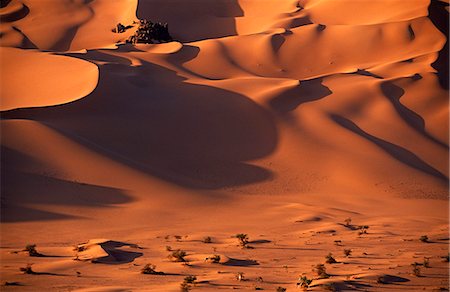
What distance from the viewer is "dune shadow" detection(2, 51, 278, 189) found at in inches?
558

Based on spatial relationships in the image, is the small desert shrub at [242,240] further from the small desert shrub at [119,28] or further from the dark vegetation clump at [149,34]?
the small desert shrub at [119,28]

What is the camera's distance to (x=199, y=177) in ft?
45.7

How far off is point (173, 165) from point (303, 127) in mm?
4674

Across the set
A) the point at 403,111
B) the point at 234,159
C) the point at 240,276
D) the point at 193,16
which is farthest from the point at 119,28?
the point at 240,276

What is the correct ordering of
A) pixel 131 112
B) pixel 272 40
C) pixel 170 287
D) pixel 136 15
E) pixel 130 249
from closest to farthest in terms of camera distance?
pixel 170 287 → pixel 130 249 → pixel 131 112 → pixel 272 40 → pixel 136 15

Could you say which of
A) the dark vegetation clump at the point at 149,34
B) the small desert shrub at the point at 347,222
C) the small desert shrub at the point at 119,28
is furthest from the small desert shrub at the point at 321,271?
the small desert shrub at the point at 119,28

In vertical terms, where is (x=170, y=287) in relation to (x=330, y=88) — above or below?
below

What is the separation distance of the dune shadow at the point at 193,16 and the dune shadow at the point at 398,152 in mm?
13785

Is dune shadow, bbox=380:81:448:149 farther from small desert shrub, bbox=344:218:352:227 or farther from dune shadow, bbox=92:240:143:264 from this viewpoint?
dune shadow, bbox=92:240:143:264

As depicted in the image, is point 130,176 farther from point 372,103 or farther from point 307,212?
point 372,103

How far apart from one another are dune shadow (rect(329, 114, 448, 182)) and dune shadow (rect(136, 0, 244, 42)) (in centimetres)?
1379

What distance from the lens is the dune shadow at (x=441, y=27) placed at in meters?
21.4

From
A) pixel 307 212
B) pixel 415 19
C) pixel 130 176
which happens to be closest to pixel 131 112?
pixel 130 176

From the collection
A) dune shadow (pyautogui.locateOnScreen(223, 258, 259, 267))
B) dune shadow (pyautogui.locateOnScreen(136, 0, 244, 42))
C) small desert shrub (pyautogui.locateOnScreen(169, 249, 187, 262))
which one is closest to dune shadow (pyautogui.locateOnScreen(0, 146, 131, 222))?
small desert shrub (pyautogui.locateOnScreen(169, 249, 187, 262))
